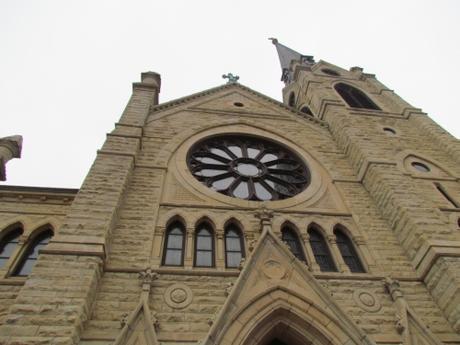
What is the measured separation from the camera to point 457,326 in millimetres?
6746

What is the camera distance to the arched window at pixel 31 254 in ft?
26.1

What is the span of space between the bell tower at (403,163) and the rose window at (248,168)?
169cm

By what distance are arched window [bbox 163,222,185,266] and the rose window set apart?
209 cm

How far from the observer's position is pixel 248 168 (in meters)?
12.2

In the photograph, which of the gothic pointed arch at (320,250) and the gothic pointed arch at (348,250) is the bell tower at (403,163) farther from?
the gothic pointed arch at (320,250)

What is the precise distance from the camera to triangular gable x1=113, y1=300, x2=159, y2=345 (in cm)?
587

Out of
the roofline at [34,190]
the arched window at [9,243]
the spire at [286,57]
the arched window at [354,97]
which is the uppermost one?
the spire at [286,57]

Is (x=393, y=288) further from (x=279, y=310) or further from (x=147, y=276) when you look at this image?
(x=147, y=276)

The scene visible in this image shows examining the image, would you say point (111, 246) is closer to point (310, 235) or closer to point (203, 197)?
point (203, 197)

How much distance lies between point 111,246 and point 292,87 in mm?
16543

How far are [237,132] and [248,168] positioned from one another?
1.88 metres

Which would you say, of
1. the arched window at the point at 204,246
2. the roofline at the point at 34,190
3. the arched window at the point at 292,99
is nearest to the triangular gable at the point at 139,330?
the arched window at the point at 204,246

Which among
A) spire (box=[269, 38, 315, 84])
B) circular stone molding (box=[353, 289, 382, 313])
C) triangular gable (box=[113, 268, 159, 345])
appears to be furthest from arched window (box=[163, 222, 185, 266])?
spire (box=[269, 38, 315, 84])

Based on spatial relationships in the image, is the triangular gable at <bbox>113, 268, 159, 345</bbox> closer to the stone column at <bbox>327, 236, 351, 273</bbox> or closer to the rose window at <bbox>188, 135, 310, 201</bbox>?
the stone column at <bbox>327, 236, 351, 273</bbox>
